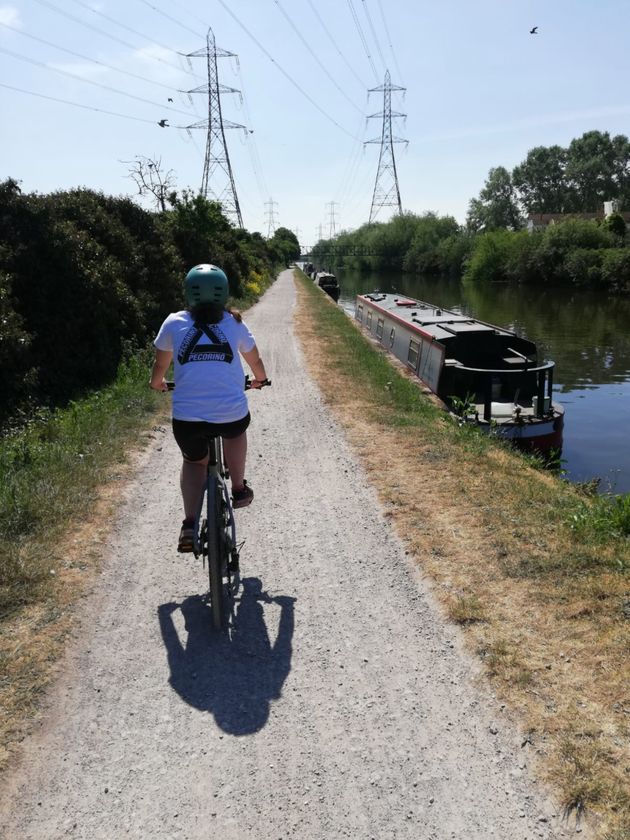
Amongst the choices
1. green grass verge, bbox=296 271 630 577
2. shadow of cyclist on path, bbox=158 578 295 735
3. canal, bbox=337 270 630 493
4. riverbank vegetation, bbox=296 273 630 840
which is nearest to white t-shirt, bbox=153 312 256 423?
shadow of cyclist on path, bbox=158 578 295 735

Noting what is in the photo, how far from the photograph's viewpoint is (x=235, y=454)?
418 cm

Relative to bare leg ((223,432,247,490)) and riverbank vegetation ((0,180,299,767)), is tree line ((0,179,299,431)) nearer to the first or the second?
riverbank vegetation ((0,180,299,767))

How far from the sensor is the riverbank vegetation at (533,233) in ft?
197

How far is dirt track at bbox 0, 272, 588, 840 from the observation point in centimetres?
260

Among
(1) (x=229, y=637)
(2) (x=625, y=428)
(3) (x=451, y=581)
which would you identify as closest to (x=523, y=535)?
(3) (x=451, y=581)

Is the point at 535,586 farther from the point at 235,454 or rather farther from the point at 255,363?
the point at 255,363

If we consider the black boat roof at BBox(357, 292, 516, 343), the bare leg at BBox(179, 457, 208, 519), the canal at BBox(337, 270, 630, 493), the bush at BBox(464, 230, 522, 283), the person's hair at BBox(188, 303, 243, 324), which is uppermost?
the bush at BBox(464, 230, 522, 283)

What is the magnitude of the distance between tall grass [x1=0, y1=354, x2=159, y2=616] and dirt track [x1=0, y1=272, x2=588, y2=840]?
1.69 feet

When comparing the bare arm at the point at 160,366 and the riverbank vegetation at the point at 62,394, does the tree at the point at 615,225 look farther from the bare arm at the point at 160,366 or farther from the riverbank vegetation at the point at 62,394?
the bare arm at the point at 160,366

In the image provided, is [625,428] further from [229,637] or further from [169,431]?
[229,637]

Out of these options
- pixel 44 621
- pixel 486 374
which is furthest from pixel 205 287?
pixel 486 374

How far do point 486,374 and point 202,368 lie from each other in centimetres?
949

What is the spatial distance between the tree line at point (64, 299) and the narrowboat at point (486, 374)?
19.8 ft

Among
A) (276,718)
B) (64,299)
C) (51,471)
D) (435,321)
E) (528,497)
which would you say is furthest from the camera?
(435,321)
